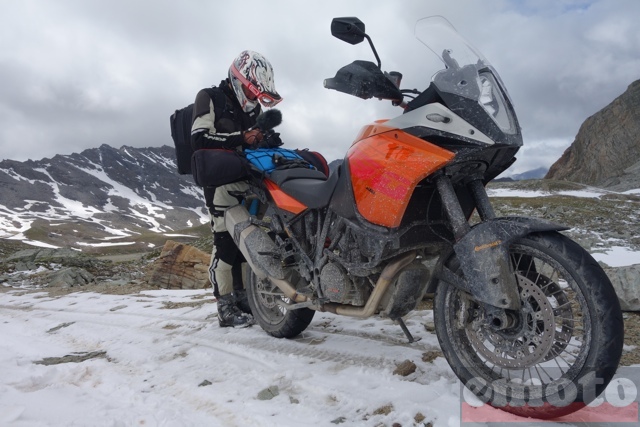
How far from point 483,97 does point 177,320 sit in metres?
4.45

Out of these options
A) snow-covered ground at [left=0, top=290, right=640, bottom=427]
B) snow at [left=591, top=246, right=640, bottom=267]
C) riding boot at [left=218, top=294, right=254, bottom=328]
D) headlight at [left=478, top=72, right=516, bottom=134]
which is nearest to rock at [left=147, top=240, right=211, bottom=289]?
snow-covered ground at [left=0, top=290, right=640, bottom=427]

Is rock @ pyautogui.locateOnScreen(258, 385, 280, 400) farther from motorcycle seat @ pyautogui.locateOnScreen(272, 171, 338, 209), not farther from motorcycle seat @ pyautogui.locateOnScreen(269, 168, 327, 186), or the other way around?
motorcycle seat @ pyautogui.locateOnScreen(269, 168, 327, 186)

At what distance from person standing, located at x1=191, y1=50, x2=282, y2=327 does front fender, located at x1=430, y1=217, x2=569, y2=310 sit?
8.77ft

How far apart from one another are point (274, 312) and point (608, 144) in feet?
355

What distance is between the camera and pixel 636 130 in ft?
293

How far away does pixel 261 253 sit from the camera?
414cm

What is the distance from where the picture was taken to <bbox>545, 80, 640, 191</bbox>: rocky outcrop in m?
88.6

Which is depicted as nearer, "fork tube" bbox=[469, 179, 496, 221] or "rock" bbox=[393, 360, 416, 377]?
"fork tube" bbox=[469, 179, 496, 221]

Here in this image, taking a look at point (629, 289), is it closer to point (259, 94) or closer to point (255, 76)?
point (259, 94)

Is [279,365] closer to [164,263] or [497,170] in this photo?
[497,170]

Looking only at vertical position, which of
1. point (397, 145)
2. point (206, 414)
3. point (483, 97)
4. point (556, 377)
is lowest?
point (206, 414)

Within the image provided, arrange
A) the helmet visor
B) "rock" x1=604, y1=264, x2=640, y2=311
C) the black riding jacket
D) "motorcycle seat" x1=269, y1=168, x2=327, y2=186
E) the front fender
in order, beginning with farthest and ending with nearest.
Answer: the helmet visor
the black riding jacket
"rock" x1=604, y1=264, x2=640, y2=311
"motorcycle seat" x1=269, y1=168, x2=327, y2=186
the front fender

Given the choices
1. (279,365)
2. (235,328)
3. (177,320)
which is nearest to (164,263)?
(177,320)

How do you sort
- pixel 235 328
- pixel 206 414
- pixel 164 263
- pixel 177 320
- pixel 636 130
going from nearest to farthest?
pixel 206 414, pixel 235 328, pixel 177 320, pixel 164 263, pixel 636 130
